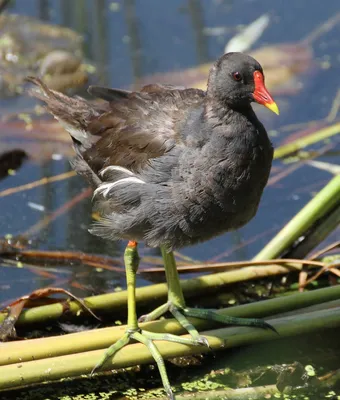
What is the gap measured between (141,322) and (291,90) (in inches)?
104

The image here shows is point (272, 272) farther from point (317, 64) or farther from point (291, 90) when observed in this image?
point (317, 64)

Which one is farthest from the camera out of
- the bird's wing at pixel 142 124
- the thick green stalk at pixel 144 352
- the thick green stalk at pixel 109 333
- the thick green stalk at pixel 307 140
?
the thick green stalk at pixel 307 140

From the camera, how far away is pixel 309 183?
15.0ft

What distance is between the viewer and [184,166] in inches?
118

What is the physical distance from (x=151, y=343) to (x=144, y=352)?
1.7 inches

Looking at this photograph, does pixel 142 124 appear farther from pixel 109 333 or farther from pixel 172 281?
pixel 109 333

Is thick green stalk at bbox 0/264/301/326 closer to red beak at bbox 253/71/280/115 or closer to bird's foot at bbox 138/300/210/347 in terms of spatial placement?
bird's foot at bbox 138/300/210/347

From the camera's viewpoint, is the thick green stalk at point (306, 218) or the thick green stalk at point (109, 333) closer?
the thick green stalk at point (109, 333)

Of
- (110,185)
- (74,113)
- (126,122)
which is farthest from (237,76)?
(74,113)

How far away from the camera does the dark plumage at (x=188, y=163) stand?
9.71ft

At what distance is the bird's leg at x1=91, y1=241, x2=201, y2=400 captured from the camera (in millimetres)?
3006

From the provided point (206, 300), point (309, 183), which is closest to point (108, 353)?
point (206, 300)

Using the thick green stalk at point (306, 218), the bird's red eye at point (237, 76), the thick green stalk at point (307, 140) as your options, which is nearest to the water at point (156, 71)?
the thick green stalk at point (307, 140)

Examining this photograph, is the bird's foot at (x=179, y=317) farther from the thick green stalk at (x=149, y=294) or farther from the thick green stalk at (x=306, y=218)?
the thick green stalk at (x=306, y=218)
